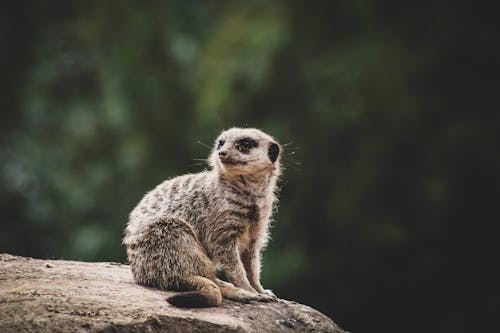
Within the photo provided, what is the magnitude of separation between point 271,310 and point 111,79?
485cm

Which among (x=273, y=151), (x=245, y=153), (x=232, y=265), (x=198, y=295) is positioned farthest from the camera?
(x=273, y=151)

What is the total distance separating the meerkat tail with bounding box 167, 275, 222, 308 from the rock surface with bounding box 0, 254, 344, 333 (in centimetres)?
5

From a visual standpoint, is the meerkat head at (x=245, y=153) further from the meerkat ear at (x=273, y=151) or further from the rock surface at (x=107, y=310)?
the rock surface at (x=107, y=310)

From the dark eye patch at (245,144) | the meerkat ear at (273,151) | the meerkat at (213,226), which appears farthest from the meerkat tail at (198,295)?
the meerkat ear at (273,151)

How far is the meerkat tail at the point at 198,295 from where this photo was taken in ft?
13.7

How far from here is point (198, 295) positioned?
4.27 meters

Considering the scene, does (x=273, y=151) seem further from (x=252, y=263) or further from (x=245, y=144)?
(x=252, y=263)

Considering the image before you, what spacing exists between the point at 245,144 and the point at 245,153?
0.22 feet

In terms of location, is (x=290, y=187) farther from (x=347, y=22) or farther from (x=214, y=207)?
(x=214, y=207)

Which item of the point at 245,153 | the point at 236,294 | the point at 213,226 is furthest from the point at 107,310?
the point at 245,153

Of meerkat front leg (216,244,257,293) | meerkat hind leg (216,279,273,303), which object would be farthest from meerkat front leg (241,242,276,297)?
meerkat hind leg (216,279,273,303)

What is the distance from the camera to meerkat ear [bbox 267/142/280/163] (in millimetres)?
5239

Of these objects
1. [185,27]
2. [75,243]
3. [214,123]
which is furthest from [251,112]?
[75,243]

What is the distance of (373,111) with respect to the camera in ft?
29.8
